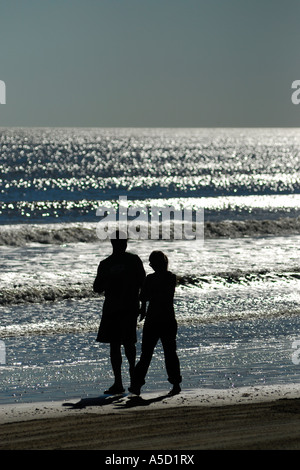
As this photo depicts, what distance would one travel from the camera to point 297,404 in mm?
→ 7887

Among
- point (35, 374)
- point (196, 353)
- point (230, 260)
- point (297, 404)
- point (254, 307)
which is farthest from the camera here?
point (230, 260)

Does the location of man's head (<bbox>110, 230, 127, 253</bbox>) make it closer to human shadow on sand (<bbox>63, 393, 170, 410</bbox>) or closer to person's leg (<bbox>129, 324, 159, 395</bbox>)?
person's leg (<bbox>129, 324, 159, 395</bbox>)

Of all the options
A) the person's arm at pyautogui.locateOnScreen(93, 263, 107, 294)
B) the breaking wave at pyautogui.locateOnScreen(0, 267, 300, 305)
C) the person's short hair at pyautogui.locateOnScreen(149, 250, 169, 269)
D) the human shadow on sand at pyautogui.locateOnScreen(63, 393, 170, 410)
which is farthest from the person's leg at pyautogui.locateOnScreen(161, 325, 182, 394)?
the breaking wave at pyautogui.locateOnScreen(0, 267, 300, 305)

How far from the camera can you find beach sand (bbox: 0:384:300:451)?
638cm

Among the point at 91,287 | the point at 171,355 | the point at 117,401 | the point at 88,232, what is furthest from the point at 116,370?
the point at 88,232

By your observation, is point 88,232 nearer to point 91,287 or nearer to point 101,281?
point 91,287

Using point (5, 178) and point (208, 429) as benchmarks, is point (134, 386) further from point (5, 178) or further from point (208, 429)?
point (5, 178)

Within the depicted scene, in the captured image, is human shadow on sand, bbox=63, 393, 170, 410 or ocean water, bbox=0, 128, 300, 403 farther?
ocean water, bbox=0, 128, 300, 403

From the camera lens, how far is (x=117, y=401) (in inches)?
336

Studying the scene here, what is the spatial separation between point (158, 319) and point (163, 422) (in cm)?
169

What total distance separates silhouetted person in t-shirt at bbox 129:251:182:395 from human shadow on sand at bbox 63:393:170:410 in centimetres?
14

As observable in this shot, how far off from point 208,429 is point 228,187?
71.3m

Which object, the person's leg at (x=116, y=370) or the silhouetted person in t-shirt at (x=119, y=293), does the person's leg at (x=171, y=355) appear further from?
the person's leg at (x=116, y=370)
